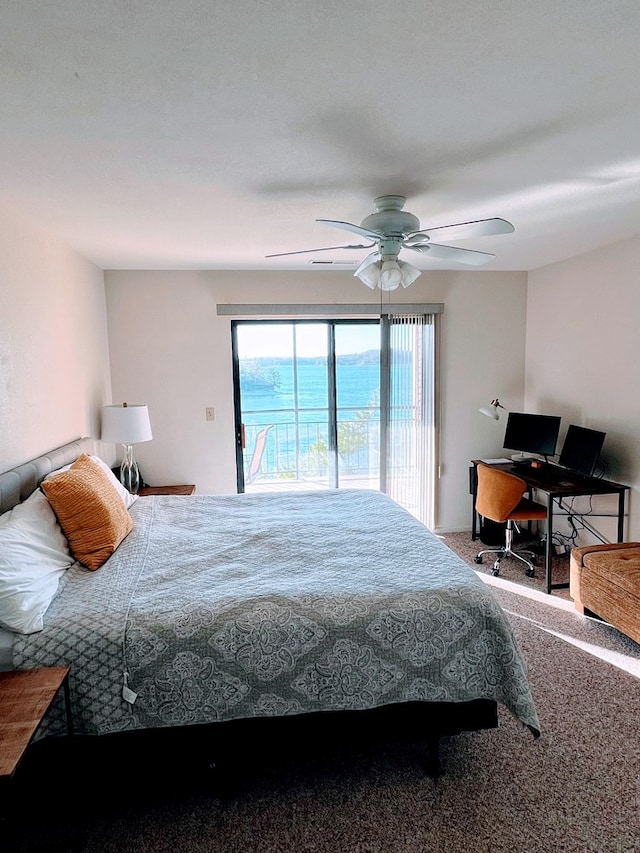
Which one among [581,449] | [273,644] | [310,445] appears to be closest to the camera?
[273,644]

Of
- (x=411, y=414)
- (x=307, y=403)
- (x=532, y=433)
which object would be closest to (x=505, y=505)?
(x=532, y=433)

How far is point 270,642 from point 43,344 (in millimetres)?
2146

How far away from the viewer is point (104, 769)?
1.74 meters

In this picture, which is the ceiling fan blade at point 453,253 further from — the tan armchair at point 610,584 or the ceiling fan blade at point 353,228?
the tan armchair at point 610,584

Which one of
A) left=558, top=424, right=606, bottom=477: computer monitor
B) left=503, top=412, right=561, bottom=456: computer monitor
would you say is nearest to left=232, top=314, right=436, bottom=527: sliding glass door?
left=503, top=412, right=561, bottom=456: computer monitor

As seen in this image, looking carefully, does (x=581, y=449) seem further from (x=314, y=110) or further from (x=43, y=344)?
(x=43, y=344)

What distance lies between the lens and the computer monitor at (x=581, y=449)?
11.6 feet

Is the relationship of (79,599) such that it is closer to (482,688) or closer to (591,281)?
(482,688)

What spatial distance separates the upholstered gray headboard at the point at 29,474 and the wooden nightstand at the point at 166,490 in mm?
1081

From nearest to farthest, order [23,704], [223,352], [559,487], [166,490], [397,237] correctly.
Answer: [23,704] → [397,237] → [559,487] → [166,490] → [223,352]

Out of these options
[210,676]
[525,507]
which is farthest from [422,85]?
[525,507]

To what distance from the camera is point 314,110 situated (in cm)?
159

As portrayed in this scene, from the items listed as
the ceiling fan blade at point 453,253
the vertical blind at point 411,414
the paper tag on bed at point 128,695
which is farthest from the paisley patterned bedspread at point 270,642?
the vertical blind at point 411,414

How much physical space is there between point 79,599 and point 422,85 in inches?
83.5
